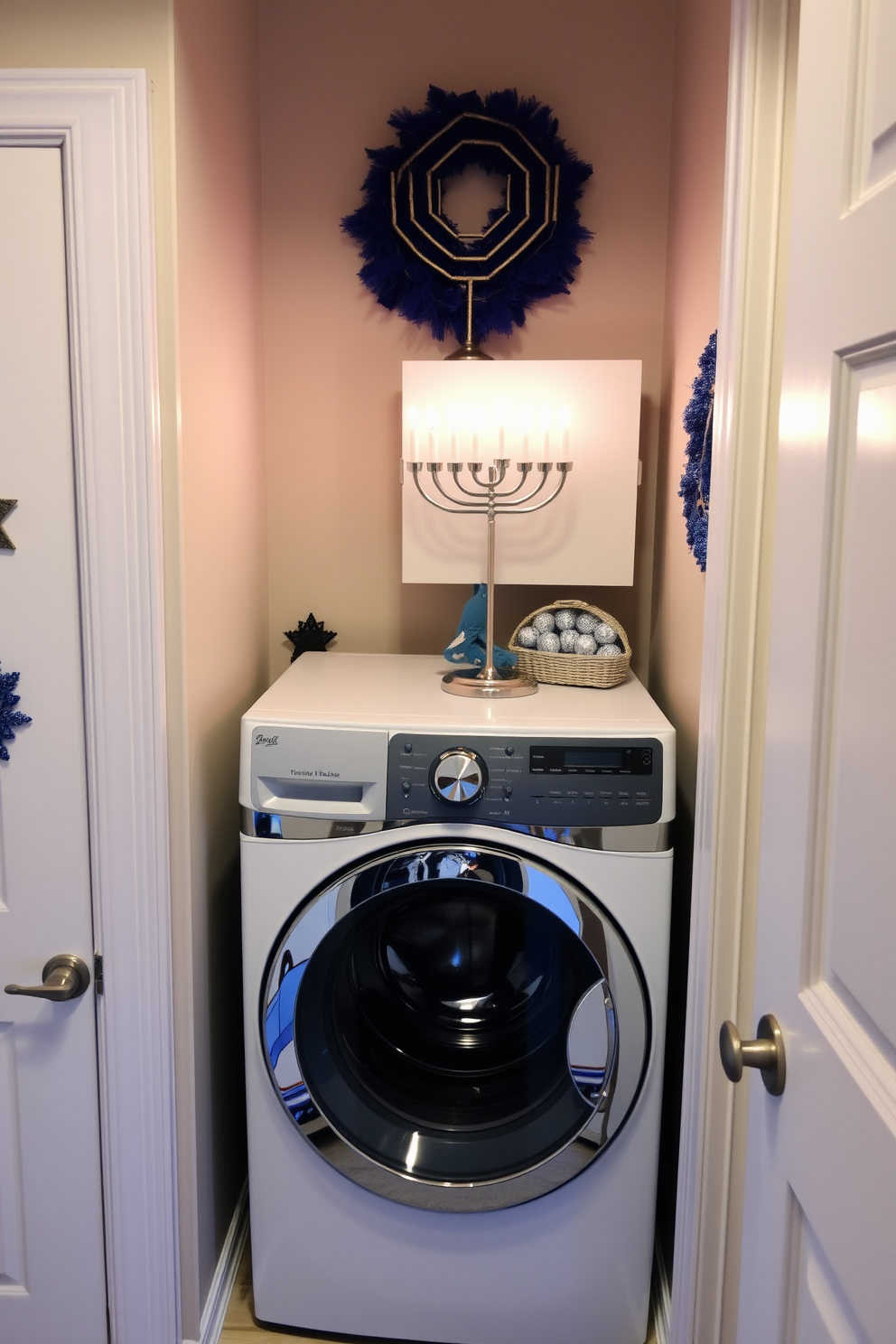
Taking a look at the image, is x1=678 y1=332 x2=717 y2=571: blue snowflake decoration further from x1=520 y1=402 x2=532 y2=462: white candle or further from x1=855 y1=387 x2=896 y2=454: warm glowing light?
x1=855 y1=387 x2=896 y2=454: warm glowing light

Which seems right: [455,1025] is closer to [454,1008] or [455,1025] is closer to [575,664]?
[454,1008]

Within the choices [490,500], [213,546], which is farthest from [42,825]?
[490,500]

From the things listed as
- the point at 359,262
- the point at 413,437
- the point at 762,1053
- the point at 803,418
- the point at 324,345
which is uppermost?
the point at 359,262

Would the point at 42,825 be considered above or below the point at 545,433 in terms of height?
below

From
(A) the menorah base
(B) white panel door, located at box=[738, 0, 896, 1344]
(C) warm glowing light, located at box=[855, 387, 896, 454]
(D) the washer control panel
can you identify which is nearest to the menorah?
(A) the menorah base

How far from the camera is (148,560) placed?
1390mm

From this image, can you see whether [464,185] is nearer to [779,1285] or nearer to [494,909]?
[494,909]

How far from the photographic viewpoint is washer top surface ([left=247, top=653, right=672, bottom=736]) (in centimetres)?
148

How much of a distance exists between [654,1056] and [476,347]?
1349mm

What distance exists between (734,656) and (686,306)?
750mm

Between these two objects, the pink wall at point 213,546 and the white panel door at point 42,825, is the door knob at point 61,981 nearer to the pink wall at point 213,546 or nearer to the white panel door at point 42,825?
the white panel door at point 42,825

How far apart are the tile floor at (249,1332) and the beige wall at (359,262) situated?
1251 millimetres

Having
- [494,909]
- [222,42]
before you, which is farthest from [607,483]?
[222,42]

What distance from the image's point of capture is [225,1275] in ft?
5.69
